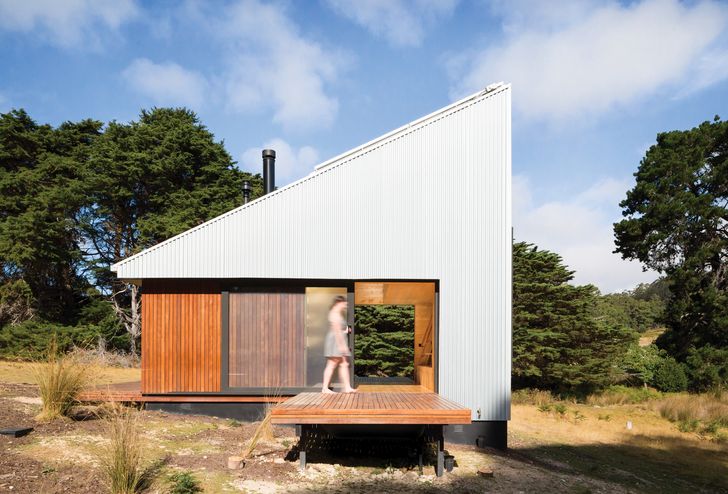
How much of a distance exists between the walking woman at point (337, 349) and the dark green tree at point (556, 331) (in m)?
12.0

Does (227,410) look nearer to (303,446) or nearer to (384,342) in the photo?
(303,446)

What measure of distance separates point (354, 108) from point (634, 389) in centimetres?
1647

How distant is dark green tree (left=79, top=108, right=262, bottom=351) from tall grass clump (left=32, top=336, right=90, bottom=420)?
1335cm

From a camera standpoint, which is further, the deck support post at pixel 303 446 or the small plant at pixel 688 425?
the small plant at pixel 688 425

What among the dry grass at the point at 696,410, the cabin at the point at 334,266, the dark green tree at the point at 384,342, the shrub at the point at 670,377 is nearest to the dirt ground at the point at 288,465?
the cabin at the point at 334,266

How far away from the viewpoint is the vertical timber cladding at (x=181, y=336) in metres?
7.32

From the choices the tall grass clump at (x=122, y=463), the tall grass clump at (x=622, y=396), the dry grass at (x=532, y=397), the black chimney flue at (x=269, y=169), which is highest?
the black chimney flue at (x=269, y=169)

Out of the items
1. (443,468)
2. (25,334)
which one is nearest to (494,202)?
(443,468)

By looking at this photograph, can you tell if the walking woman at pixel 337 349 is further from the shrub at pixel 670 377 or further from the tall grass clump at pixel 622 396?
the shrub at pixel 670 377

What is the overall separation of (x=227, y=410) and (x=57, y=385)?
2.46 metres

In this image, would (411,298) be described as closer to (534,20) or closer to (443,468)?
(443,468)

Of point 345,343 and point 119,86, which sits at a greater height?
point 119,86

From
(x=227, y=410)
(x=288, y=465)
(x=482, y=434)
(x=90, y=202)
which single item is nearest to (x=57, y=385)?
(x=227, y=410)

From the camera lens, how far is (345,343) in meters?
6.93
